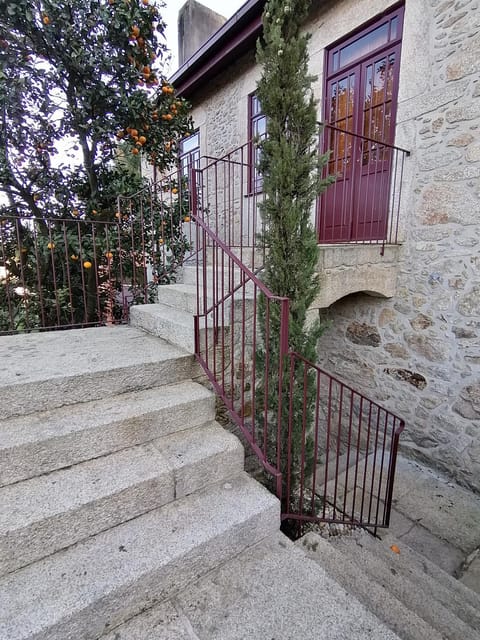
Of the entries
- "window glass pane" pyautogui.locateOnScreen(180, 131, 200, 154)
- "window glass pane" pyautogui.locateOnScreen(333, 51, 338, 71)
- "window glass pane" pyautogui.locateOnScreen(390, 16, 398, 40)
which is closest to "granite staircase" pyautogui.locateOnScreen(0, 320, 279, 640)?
"window glass pane" pyautogui.locateOnScreen(390, 16, 398, 40)

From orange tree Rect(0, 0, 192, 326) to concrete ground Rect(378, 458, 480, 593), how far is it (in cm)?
373

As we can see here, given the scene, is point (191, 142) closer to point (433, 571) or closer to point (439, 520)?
point (439, 520)

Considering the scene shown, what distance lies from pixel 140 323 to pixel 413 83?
11.6ft

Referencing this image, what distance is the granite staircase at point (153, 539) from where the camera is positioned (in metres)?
1.24

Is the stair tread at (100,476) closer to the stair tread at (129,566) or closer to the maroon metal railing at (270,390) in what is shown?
the stair tread at (129,566)

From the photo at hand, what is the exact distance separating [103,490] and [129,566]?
331 mm

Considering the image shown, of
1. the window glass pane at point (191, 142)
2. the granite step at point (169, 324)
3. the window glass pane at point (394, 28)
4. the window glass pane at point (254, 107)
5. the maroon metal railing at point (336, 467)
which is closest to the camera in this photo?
the maroon metal railing at point (336, 467)

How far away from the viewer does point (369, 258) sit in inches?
130

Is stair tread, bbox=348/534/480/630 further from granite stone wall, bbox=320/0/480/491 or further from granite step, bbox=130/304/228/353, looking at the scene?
granite step, bbox=130/304/228/353

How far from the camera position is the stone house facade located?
2.96 metres

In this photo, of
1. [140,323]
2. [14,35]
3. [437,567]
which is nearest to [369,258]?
[140,323]

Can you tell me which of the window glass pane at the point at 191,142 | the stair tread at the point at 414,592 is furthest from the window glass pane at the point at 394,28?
the stair tread at the point at 414,592

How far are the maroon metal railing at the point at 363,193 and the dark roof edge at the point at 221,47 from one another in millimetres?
1811

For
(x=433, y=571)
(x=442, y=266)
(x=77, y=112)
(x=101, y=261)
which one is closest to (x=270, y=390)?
(x=433, y=571)
